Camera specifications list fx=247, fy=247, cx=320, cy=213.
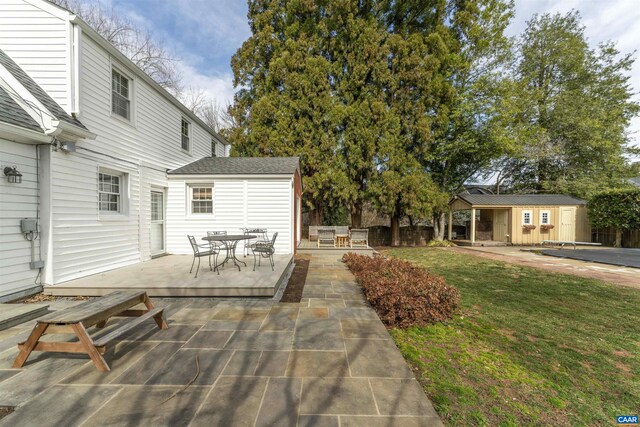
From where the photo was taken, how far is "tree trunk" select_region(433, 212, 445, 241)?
1617cm

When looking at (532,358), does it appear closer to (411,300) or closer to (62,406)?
(411,300)

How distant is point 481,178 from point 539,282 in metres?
14.9

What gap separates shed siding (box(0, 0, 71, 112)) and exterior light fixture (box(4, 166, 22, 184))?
1567 millimetres

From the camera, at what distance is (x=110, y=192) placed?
20.5 ft

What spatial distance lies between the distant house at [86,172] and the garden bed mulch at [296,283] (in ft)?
2.74

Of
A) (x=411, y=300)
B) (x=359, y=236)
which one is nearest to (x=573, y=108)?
(x=359, y=236)

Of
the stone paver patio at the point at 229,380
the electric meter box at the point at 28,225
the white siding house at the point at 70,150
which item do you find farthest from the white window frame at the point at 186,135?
the stone paver patio at the point at 229,380

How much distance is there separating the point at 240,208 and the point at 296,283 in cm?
374

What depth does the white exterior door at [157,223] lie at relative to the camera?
7.79 m

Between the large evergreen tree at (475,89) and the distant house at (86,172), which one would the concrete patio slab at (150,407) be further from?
the large evergreen tree at (475,89)

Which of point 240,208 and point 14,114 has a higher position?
point 14,114

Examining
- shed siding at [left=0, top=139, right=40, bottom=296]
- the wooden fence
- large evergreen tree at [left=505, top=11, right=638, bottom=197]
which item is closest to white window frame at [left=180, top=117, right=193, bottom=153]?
shed siding at [left=0, top=139, right=40, bottom=296]

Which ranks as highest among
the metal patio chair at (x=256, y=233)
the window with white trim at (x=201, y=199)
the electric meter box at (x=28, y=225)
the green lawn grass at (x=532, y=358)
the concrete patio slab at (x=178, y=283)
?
the window with white trim at (x=201, y=199)

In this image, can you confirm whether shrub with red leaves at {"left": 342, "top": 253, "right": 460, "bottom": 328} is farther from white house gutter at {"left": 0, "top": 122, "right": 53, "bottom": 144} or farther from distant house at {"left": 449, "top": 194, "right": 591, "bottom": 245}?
distant house at {"left": 449, "top": 194, "right": 591, "bottom": 245}
